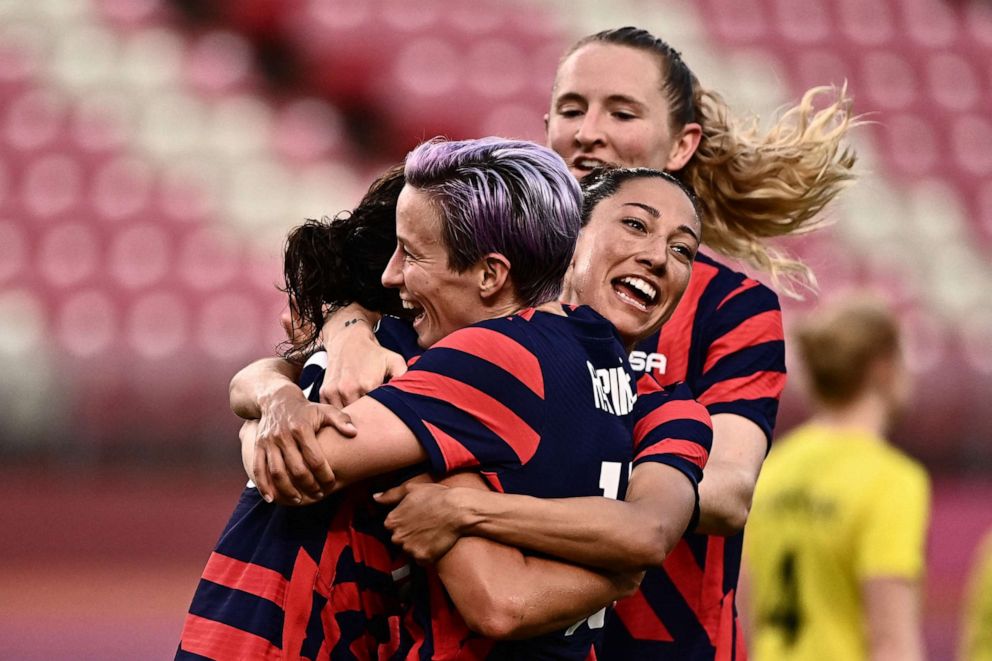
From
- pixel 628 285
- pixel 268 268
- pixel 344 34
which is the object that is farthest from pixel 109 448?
pixel 628 285

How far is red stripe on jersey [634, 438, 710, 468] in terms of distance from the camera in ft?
6.79

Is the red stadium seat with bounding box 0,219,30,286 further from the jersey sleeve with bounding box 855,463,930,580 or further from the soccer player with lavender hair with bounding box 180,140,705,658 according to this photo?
the soccer player with lavender hair with bounding box 180,140,705,658

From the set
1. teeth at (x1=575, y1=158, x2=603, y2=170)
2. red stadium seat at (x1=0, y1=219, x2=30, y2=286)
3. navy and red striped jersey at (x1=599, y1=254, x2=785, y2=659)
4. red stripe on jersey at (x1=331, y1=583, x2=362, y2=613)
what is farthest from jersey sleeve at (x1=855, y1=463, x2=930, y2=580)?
red stadium seat at (x1=0, y1=219, x2=30, y2=286)

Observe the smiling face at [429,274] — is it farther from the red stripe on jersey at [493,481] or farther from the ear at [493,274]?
the red stripe on jersey at [493,481]

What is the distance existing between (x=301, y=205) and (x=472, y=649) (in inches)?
304

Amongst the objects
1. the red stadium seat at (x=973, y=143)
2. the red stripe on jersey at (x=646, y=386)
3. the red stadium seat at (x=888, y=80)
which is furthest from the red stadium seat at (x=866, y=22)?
the red stripe on jersey at (x=646, y=386)

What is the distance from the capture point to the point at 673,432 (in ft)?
6.92

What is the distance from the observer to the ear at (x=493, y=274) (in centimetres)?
198

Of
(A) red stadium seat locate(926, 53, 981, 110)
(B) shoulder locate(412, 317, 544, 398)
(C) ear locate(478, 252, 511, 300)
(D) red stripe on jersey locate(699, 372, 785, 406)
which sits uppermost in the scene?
(A) red stadium seat locate(926, 53, 981, 110)

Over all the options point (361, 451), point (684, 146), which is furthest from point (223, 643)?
point (684, 146)

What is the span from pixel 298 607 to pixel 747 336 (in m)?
1.18

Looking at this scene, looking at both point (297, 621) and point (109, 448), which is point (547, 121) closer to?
point (297, 621)

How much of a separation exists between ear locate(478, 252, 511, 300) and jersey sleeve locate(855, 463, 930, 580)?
6.03 ft

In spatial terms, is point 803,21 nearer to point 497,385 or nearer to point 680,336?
point 680,336
